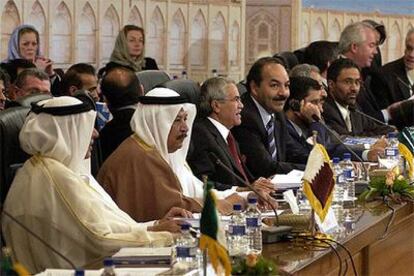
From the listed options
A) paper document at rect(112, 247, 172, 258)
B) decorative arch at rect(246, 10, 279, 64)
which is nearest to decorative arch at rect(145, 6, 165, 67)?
decorative arch at rect(246, 10, 279, 64)

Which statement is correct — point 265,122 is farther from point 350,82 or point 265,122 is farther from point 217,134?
point 350,82

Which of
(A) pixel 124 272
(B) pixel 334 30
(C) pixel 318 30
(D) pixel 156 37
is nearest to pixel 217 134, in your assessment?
(A) pixel 124 272

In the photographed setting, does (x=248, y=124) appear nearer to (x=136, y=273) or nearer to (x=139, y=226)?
(x=139, y=226)

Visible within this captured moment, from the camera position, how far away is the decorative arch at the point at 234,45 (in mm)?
10148

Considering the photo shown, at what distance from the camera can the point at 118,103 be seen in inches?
226

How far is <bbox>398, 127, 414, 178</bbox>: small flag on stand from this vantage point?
5.64m

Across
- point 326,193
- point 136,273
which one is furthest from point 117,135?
point 136,273

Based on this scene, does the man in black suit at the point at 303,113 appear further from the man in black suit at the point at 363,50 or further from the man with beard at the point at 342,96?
the man in black suit at the point at 363,50

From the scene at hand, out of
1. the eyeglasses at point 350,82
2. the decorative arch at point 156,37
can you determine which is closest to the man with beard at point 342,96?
the eyeglasses at point 350,82

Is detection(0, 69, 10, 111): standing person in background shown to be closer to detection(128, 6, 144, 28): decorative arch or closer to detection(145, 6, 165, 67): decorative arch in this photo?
detection(128, 6, 144, 28): decorative arch

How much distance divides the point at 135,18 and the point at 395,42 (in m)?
4.14

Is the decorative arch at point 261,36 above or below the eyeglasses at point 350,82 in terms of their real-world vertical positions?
above

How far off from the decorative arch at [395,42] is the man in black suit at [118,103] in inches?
257

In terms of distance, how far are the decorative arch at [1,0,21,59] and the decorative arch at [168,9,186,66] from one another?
1.96m
